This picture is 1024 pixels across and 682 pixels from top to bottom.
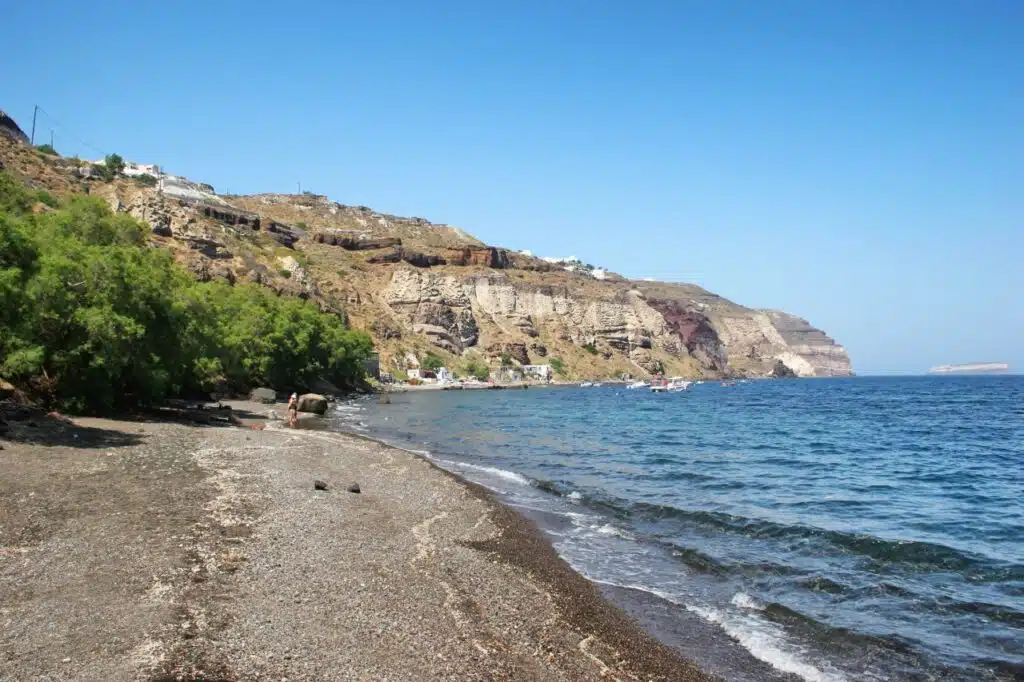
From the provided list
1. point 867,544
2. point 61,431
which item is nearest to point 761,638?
point 867,544

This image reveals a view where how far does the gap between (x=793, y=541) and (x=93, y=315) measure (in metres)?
26.9

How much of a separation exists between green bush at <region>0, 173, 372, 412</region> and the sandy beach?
24.0 feet

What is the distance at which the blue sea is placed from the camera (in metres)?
11.4

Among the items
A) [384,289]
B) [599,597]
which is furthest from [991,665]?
[384,289]

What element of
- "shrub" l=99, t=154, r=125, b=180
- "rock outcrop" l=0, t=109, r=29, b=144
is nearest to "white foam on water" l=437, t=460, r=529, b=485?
"shrub" l=99, t=154, r=125, b=180

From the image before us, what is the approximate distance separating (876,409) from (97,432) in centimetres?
8287

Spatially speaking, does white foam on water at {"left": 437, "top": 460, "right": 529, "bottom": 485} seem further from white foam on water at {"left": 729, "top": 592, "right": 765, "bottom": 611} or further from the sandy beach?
white foam on water at {"left": 729, "top": 592, "right": 765, "bottom": 611}

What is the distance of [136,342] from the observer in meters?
31.3

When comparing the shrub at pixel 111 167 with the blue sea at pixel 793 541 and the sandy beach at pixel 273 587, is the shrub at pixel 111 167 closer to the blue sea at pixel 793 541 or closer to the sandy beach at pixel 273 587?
the blue sea at pixel 793 541

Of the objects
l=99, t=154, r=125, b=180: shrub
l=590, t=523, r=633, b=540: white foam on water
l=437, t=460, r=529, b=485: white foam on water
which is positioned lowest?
l=437, t=460, r=529, b=485: white foam on water

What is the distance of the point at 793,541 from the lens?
18.4 metres

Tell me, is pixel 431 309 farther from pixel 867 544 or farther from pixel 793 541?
pixel 867 544

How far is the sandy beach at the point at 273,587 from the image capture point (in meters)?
8.26

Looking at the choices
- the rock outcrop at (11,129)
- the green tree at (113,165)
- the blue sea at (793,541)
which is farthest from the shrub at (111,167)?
the blue sea at (793,541)
